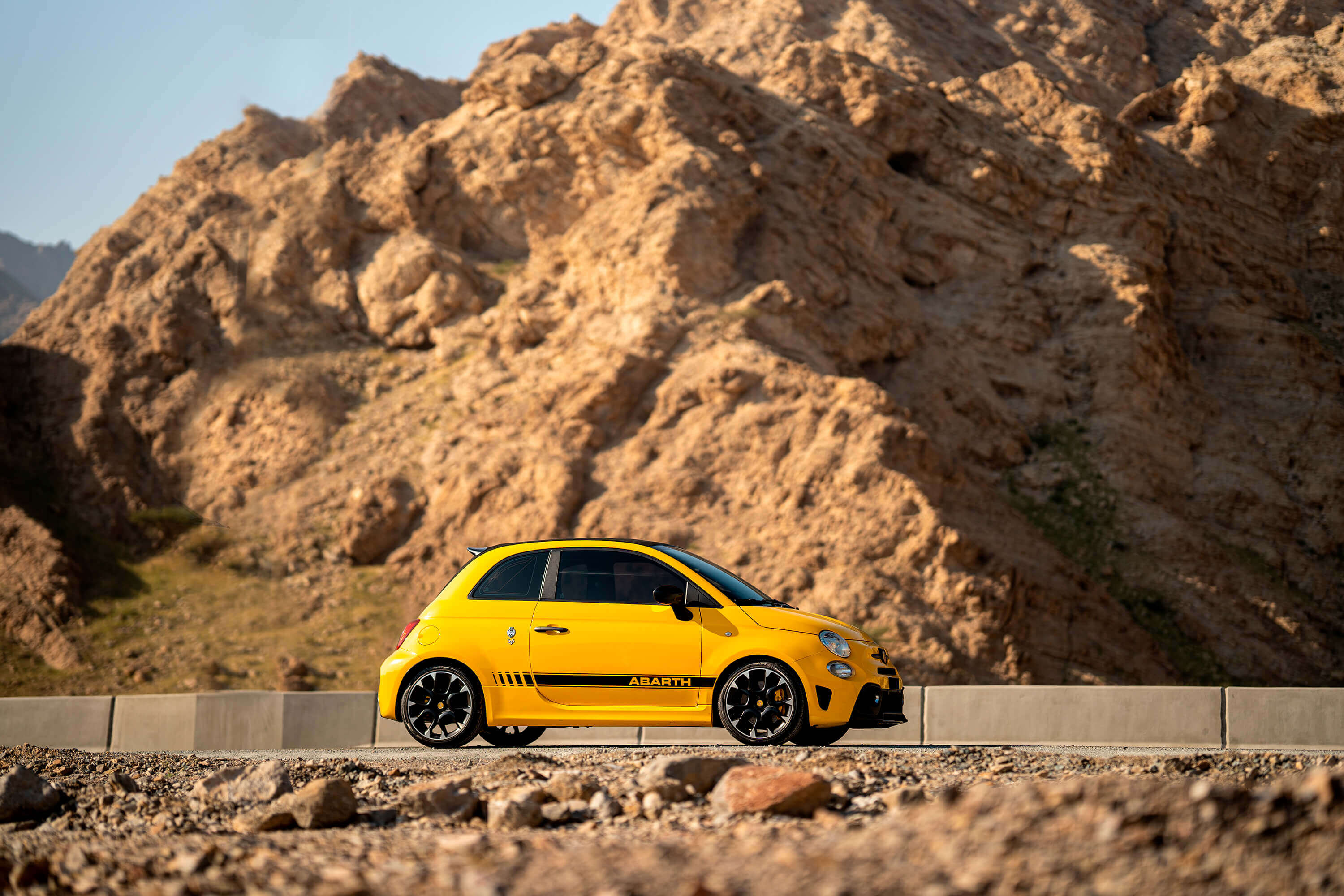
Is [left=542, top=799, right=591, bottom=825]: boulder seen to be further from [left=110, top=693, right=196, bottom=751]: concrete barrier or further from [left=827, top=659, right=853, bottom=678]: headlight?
[left=110, top=693, right=196, bottom=751]: concrete barrier

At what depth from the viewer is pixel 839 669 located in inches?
337

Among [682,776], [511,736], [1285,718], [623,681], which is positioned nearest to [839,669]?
[623,681]

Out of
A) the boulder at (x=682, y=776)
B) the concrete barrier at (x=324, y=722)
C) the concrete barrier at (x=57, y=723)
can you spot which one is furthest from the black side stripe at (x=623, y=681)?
the concrete barrier at (x=57, y=723)

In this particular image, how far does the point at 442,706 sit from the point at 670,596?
7.04 feet

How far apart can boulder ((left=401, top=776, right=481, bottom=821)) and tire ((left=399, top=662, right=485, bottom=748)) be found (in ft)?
9.86

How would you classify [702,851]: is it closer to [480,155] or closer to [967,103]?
[480,155]

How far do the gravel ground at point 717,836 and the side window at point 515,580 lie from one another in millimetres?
2065

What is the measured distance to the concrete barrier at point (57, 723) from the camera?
1300cm

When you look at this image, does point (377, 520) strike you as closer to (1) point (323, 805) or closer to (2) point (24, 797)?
(2) point (24, 797)

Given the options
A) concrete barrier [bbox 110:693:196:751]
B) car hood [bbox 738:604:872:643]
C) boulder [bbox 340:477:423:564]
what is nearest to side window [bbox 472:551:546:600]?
car hood [bbox 738:604:872:643]

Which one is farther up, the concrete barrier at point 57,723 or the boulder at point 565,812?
the boulder at point 565,812

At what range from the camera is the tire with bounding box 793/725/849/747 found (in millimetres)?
8555

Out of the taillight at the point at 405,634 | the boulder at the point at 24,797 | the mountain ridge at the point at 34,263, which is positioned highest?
the mountain ridge at the point at 34,263

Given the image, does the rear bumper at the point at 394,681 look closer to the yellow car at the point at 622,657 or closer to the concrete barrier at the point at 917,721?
the yellow car at the point at 622,657
